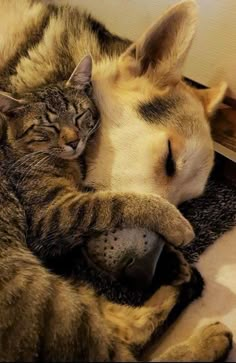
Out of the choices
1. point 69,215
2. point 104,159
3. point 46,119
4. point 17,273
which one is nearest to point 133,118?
point 104,159

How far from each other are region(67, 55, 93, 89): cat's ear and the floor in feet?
2.31

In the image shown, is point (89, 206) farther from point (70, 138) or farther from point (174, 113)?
point (174, 113)

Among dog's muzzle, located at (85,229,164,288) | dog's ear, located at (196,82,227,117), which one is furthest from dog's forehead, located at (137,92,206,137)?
dog's muzzle, located at (85,229,164,288)

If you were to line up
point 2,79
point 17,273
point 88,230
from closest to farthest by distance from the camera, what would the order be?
1. point 17,273
2. point 88,230
3. point 2,79

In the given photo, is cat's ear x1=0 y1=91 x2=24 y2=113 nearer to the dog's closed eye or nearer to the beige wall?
the dog's closed eye

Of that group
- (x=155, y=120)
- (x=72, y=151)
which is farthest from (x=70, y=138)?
(x=155, y=120)

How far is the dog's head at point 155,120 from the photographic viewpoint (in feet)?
5.43

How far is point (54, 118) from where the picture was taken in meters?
1.73

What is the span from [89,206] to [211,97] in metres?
0.67

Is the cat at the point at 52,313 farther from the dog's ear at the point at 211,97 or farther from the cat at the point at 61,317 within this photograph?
the dog's ear at the point at 211,97

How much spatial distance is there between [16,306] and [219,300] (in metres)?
0.67

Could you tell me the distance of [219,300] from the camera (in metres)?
1.69

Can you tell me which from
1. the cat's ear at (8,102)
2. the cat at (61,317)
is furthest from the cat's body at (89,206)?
the cat's ear at (8,102)

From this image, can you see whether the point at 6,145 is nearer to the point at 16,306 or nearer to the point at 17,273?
the point at 17,273
